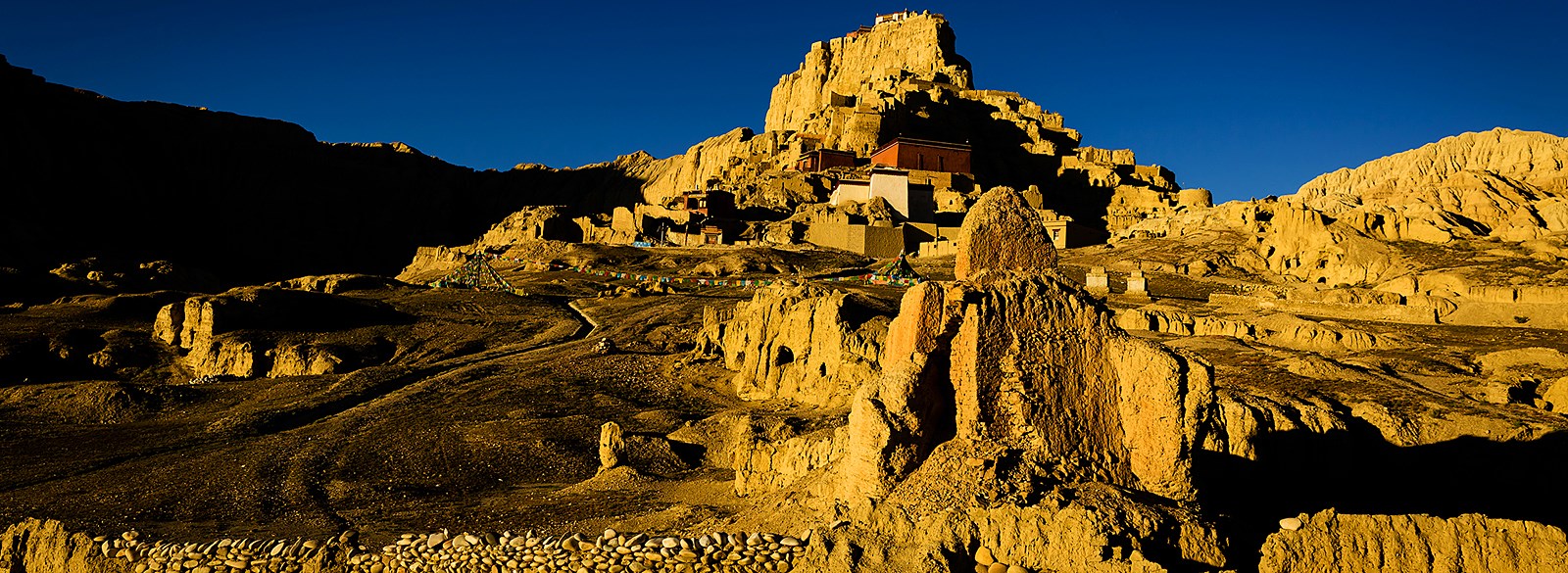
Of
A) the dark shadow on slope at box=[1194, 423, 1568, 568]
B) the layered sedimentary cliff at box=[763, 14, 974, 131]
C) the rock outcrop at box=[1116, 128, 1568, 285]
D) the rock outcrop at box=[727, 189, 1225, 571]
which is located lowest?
the dark shadow on slope at box=[1194, 423, 1568, 568]

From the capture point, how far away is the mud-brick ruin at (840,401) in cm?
→ 932

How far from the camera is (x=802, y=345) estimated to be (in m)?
22.4

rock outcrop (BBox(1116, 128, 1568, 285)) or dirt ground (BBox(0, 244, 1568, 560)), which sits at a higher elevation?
rock outcrop (BBox(1116, 128, 1568, 285))

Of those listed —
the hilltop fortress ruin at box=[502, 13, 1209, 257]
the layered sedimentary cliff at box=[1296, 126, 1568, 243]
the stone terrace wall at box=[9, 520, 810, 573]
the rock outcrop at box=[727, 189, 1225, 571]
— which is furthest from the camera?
the hilltop fortress ruin at box=[502, 13, 1209, 257]

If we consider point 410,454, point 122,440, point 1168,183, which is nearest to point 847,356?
point 410,454

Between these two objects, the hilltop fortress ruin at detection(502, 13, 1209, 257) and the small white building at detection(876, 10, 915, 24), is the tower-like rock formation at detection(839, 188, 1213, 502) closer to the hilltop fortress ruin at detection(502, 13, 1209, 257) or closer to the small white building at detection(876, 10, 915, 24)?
the hilltop fortress ruin at detection(502, 13, 1209, 257)

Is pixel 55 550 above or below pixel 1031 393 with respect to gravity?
below

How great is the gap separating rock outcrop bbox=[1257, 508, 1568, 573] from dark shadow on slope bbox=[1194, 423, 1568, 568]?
2.03m

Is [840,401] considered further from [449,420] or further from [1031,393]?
[1031,393]

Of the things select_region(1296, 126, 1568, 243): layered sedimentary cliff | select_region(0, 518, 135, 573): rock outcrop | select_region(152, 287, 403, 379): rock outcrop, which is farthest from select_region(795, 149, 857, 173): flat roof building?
select_region(0, 518, 135, 573): rock outcrop

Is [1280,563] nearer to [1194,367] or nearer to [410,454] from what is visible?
[1194,367]

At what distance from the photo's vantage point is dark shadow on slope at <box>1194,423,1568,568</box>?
457 inches

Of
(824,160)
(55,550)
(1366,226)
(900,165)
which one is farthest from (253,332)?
(824,160)

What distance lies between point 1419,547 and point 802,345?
14519 mm
